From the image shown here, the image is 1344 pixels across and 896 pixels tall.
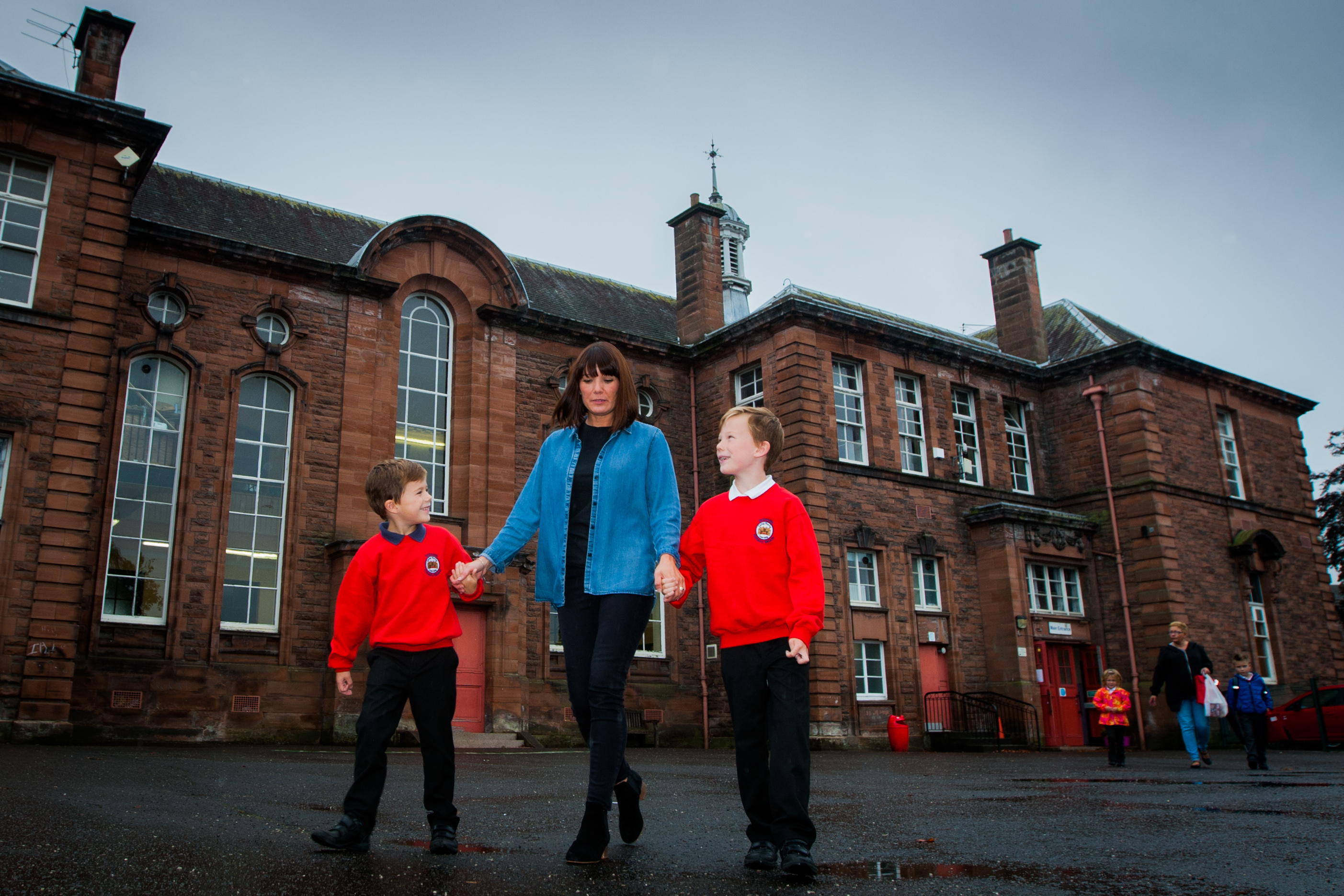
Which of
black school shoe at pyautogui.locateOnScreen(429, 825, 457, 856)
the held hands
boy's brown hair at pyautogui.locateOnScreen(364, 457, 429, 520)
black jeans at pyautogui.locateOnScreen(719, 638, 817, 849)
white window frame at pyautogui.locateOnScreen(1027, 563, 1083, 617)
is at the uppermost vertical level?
white window frame at pyautogui.locateOnScreen(1027, 563, 1083, 617)

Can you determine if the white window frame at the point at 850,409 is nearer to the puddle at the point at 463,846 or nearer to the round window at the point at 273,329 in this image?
the round window at the point at 273,329

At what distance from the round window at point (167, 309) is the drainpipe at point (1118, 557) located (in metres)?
20.0

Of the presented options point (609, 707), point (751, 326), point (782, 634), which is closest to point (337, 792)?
point (609, 707)

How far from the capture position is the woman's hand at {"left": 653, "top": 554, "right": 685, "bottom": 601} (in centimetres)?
393

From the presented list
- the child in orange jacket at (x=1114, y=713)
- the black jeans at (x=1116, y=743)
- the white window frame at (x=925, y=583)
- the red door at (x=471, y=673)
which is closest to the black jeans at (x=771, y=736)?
the child in orange jacket at (x=1114, y=713)

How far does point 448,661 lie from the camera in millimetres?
4414

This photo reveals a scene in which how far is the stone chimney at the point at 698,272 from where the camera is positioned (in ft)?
79.6

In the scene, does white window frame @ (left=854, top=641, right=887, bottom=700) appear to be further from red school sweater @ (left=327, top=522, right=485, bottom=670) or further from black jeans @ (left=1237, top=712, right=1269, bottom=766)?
red school sweater @ (left=327, top=522, right=485, bottom=670)

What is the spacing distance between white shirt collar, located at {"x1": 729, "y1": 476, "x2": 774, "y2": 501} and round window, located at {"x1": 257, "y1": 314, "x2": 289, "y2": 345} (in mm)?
15875

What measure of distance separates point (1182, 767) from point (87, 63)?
1932cm

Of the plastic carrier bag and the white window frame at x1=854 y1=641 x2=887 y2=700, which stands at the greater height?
the white window frame at x1=854 y1=641 x2=887 y2=700

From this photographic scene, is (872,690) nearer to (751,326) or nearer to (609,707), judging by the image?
(751,326)

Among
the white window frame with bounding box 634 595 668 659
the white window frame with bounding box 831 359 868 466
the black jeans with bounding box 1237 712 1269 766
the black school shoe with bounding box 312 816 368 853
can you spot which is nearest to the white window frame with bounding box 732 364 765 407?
the white window frame with bounding box 831 359 868 466

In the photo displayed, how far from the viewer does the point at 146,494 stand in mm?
16734
